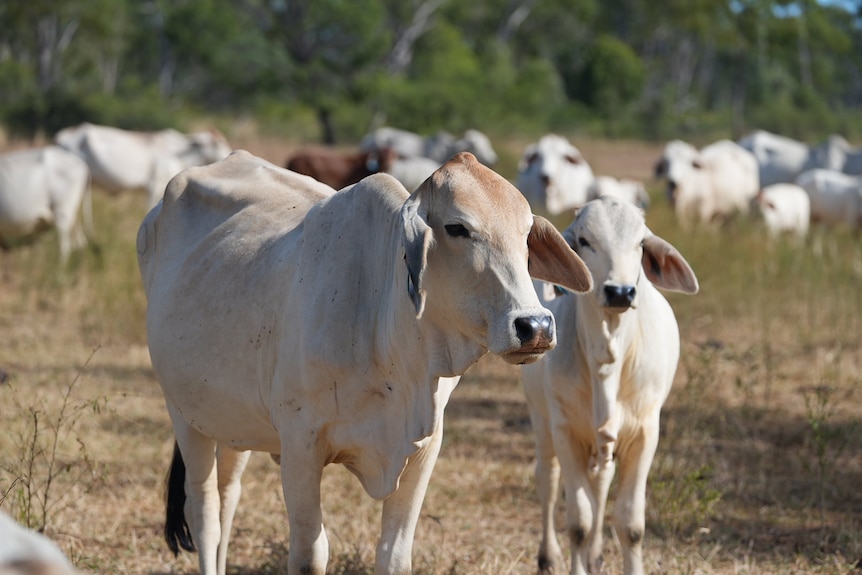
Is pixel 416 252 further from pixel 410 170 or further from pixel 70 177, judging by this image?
pixel 410 170

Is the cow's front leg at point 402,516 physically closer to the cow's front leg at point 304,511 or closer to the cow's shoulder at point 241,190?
the cow's front leg at point 304,511

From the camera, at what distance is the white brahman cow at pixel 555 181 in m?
15.7

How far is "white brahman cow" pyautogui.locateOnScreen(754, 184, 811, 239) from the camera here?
585 inches

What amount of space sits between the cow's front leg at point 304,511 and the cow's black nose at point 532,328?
0.89 meters

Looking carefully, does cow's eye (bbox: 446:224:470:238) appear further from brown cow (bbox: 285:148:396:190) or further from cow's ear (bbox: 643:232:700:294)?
brown cow (bbox: 285:148:396:190)

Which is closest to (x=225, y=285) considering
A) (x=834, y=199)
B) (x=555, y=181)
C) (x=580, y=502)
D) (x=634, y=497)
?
(x=580, y=502)

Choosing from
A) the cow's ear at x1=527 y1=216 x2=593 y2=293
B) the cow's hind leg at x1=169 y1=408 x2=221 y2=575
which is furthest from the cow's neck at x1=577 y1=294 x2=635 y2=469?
the cow's hind leg at x1=169 y1=408 x2=221 y2=575

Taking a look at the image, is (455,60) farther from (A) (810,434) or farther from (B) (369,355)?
(B) (369,355)

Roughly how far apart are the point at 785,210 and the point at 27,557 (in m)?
14.9

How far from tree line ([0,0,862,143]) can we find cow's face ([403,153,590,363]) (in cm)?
2820

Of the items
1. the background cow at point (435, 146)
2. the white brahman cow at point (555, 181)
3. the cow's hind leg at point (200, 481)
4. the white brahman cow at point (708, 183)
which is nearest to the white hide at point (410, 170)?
the white brahman cow at point (555, 181)

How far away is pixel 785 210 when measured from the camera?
15602 mm

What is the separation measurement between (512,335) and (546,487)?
2387 millimetres

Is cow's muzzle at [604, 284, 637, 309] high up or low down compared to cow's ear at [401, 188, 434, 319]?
down
